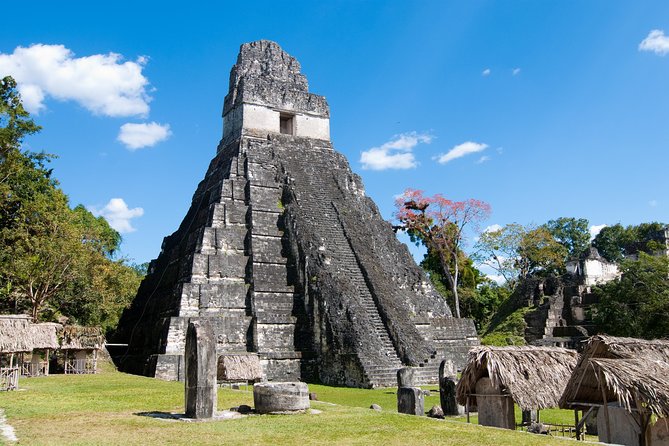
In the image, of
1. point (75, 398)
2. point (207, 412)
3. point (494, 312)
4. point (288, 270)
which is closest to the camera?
point (207, 412)

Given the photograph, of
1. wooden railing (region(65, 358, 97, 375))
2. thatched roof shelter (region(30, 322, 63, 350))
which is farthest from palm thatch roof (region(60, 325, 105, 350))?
thatched roof shelter (region(30, 322, 63, 350))

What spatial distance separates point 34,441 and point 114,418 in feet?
7.04

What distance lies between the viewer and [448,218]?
108 feet

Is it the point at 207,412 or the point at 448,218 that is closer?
the point at 207,412

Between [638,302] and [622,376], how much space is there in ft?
64.1

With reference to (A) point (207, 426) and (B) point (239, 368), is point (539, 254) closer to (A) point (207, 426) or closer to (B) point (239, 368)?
(B) point (239, 368)

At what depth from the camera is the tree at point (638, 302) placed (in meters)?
24.3

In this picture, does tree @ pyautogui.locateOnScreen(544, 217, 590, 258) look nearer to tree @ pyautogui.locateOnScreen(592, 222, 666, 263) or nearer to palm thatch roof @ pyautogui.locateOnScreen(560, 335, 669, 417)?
tree @ pyautogui.locateOnScreen(592, 222, 666, 263)

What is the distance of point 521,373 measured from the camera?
956cm

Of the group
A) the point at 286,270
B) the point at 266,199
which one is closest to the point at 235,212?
the point at 266,199

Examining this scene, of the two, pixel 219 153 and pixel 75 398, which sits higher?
pixel 219 153

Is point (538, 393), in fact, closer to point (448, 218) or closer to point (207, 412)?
point (207, 412)

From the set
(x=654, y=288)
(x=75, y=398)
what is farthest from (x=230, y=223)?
(x=654, y=288)

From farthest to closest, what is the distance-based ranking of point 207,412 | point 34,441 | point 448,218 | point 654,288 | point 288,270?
point 448,218 < point 654,288 < point 288,270 < point 207,412 < point 34,441
